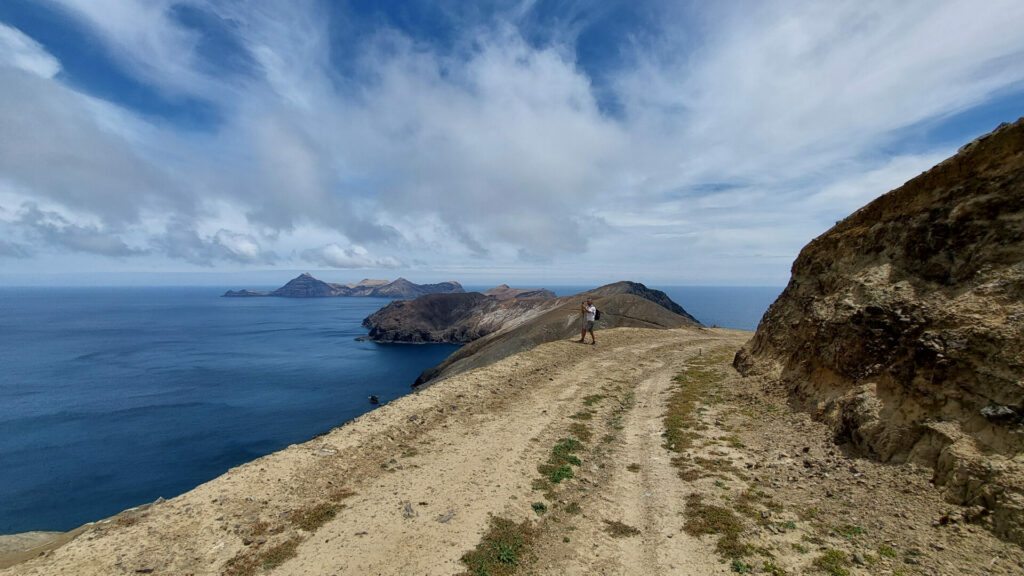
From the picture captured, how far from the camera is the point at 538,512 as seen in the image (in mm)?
9359

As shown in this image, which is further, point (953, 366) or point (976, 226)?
point (976, 226)

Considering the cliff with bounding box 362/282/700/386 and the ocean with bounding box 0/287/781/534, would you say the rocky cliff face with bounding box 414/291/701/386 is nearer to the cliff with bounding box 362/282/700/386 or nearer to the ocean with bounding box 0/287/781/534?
the cliff with bounding box 362/282/700/386

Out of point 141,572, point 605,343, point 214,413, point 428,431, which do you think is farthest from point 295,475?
point 214,413

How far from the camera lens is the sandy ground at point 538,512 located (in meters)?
7.45

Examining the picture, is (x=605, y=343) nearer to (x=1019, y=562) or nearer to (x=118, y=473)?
(x=1019, y=562)

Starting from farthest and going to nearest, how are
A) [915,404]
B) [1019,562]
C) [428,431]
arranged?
[428,431] → [915,404] → [1019,562]

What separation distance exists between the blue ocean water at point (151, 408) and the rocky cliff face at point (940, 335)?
5565 centimetres

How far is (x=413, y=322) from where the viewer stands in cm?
17300

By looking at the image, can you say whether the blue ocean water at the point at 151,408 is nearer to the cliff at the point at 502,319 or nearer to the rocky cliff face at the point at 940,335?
the cliff at the point at 502,319

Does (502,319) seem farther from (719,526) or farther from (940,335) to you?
(719,526)

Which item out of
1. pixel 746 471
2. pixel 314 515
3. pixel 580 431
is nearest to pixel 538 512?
pixel 314 515

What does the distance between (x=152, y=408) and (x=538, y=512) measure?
3429 inches

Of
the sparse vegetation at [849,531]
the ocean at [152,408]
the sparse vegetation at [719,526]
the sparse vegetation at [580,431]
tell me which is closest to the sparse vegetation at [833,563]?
the sparse vegetation at [849,531]

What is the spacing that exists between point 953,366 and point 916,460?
8.10 feet
